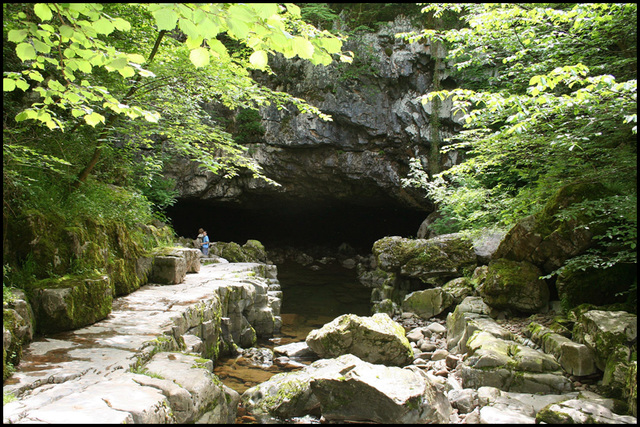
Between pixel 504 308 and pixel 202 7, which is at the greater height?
pixel 202 7

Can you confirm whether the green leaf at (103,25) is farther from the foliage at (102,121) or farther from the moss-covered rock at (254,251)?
the moss-covered rock at (254,251)

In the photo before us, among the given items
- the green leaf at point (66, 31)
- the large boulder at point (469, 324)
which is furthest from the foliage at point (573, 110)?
the green leaf at point (66, 31)

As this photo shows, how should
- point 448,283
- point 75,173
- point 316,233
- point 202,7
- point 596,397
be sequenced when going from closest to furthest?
point 202,7 < point 596,397 < point 75,173 < point 448,283 < point 316,233

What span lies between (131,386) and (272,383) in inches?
91.3

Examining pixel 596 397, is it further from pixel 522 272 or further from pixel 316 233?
pixel 316 233

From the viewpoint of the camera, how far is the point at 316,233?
2655 centimetres

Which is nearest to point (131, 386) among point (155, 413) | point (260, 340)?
point (155, 413)

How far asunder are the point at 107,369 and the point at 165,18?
319 centimetres

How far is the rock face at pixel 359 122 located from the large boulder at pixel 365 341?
11.2m

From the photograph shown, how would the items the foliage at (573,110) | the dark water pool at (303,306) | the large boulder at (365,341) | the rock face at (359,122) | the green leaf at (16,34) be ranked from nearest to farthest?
the green leaf at (16,34) → the foliage at (573,110) → the dark water pool at (303,306) → the large boulder at (365,341) → the rock face at (359,122)

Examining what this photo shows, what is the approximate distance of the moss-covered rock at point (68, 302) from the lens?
4.21 m

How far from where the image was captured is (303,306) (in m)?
11.8

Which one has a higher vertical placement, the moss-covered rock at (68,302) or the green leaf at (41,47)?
the green leaf at (41,47)

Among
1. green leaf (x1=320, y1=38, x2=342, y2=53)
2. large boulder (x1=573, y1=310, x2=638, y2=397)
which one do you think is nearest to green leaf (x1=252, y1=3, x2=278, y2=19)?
green leaf (x1=320, y1=38, x2=342, y2=53)
